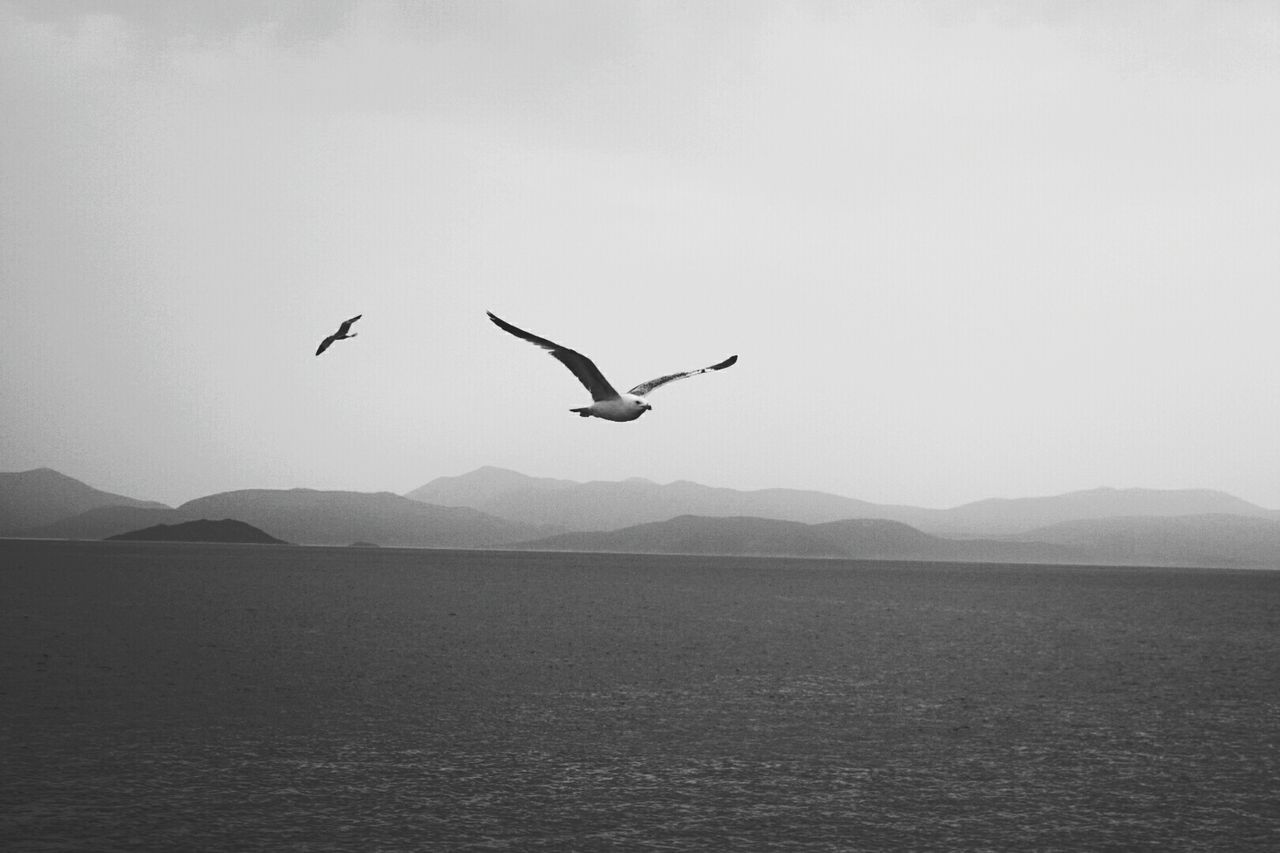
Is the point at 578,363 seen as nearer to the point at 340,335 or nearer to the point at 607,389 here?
the point at 607,389

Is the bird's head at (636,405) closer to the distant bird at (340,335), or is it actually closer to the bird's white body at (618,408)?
the bird's white body at (618,408)

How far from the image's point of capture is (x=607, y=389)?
62.0 ft

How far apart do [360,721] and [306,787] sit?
1018cm

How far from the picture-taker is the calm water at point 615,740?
23.7 m

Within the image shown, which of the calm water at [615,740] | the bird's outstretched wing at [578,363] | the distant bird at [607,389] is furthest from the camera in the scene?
the calm water at [615,740]

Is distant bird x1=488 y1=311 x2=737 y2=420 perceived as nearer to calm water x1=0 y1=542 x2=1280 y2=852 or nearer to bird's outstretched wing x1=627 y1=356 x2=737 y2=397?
bird's outstretched wing x1=627 y1=356 x2=737 y2=397

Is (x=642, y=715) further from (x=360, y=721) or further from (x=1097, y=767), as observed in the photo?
(x=1097, y=767)

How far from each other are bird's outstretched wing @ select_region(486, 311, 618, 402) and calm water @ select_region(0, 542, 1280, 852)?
10.2 metres

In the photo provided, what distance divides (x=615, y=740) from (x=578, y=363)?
20.2 meters

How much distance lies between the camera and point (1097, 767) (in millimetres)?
31859

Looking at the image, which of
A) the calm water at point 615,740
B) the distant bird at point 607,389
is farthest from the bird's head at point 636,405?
the calm water at point 615,740

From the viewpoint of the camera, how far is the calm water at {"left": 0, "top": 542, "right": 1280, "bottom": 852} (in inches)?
933

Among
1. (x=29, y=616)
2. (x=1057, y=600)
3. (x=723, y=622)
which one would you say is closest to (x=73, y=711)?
(x=29, y=616)

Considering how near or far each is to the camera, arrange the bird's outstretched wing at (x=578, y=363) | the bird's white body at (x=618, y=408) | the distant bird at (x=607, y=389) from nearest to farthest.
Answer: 1. the bird's outstretched wing at (x=578, y=363)
2. the distant bird at (x=607, y=389)
3. the bird's white body at (x=618, y=408)
